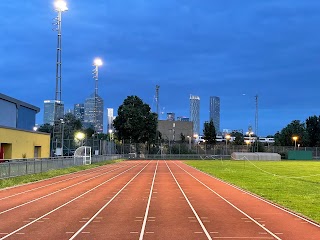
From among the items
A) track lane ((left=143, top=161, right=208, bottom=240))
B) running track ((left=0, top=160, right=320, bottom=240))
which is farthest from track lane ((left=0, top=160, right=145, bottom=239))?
track lane ((left=143, top=161, right=208, bottom=240))

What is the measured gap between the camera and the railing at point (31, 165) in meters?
22.7

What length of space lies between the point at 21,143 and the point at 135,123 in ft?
167

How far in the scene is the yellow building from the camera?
3715 centimetres

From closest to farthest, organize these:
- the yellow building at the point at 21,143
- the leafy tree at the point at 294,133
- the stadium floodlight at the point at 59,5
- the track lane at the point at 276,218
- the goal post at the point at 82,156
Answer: the track lane at the point at 276,218, the yellow building at the point at 21,143, the stadium floodlight at the point at 59,5, the goal post at the point at 82,156, the leafy tree at the point at 294,133

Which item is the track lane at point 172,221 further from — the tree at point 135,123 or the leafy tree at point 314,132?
the leafy tree at point 314,132

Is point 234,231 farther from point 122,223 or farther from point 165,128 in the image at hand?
point 165,128

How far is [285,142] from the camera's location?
391ft

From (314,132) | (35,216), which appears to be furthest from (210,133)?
(35,216)

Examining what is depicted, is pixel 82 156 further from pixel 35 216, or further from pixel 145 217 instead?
pixel 145 217

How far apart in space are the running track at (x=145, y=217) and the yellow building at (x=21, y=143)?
65.9 feet

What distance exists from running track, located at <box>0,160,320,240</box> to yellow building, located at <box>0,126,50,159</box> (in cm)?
2008

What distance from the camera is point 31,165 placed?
88.5 feet

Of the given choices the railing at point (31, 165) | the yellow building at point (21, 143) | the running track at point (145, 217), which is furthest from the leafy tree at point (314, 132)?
the running track at point (145, 217)

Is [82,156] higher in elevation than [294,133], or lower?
lower
